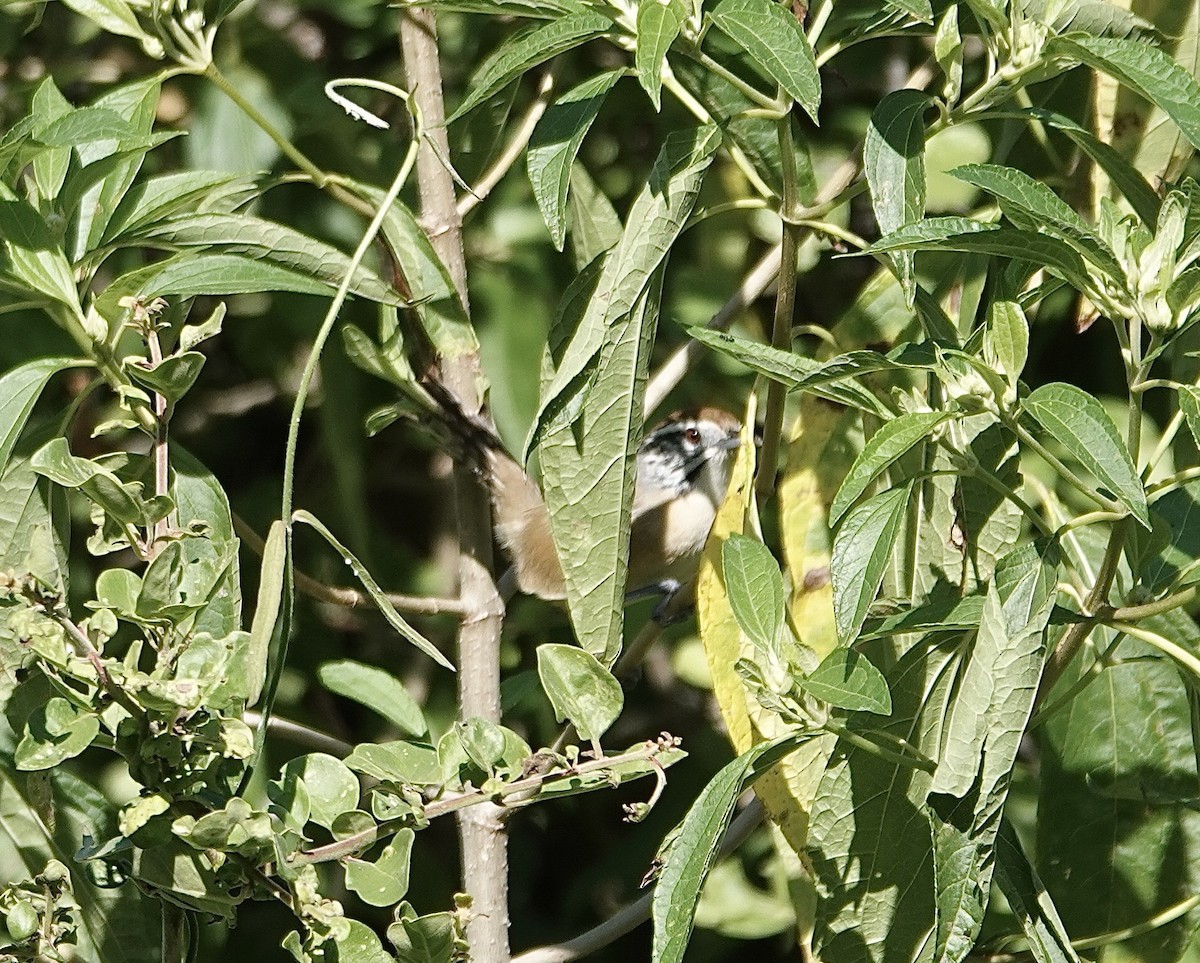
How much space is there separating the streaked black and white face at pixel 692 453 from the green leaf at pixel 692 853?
8.78 ft

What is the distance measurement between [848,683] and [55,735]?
80 cm

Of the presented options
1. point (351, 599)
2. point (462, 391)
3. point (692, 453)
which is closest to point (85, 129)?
point (462, 391)

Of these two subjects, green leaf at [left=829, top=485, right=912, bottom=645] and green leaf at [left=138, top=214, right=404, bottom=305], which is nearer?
green leaf at [left=829, top=485, right=912, bottom=645]

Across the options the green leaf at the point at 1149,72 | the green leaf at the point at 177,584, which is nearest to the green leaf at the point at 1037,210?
the green leaf at the point at 1149,72

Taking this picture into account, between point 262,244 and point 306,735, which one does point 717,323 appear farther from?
point 306,735

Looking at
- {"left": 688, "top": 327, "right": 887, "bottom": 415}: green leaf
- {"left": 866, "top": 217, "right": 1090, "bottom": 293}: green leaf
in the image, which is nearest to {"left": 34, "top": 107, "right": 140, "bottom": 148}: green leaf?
{"left": 688, "top": 327, "right": 887, "bottom": 415}: green leaf

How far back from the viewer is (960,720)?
5.07ft

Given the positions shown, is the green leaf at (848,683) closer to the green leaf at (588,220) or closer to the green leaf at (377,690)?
the green leaf at (377,690)

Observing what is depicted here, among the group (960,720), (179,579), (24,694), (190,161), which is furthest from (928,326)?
(190,161)

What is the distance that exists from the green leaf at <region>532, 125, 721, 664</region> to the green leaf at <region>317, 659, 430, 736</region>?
0.37 m

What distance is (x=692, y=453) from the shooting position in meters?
4.36

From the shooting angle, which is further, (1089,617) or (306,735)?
(306,735)

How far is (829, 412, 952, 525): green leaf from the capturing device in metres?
1.39

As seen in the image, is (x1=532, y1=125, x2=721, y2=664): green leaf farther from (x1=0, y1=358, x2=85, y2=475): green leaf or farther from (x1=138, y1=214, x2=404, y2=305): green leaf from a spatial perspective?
(x1=0, y1=358, x2=85, y2=475): green leaf
